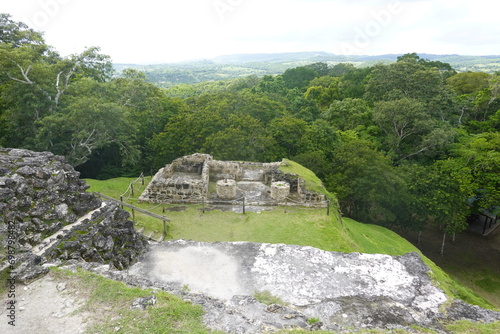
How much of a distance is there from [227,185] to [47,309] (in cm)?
1074

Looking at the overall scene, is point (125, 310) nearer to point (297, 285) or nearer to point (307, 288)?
point (297, 285)

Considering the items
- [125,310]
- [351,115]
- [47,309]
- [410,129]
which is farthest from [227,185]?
[351,115]

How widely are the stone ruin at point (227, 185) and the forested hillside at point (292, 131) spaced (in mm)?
2095

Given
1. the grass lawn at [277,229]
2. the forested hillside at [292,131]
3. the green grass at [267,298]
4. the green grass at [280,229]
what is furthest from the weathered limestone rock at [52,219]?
the forested hillside at [292,131]

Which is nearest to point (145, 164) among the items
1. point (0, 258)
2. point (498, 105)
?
point (0, 258)

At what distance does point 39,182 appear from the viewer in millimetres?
7438

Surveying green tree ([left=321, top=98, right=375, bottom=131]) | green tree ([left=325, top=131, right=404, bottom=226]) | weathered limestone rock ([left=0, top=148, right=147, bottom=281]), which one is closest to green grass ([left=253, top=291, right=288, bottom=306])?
weathered limestone rock ([left=0, top=148, right=147, bottom=281])

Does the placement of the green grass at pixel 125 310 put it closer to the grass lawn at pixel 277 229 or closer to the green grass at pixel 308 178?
the grass lawn at pixel 277 229

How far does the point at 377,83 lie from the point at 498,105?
34.4 ft

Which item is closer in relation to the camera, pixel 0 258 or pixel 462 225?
pixel 0 258

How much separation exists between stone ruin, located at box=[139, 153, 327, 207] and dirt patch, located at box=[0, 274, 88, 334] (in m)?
8.94

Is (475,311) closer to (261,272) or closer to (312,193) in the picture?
(261,272)

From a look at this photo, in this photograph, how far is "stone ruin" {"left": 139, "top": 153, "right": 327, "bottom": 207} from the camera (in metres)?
15.0

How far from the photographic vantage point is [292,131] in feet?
76.9
